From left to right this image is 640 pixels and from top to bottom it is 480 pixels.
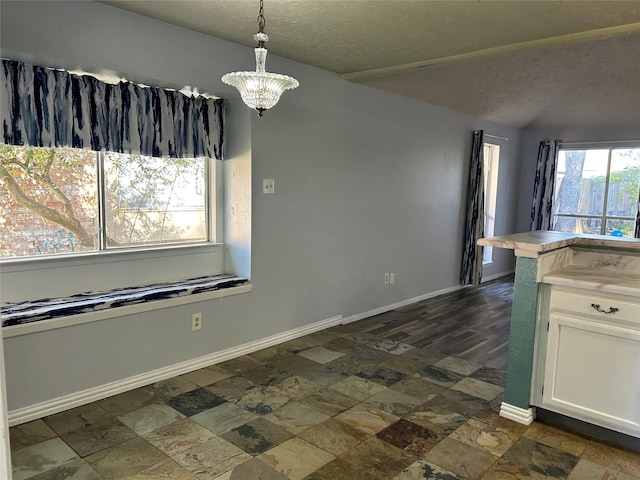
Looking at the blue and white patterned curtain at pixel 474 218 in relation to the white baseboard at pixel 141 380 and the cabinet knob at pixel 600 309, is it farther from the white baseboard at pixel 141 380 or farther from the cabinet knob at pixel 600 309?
the cabinet knob at pixel 600 309

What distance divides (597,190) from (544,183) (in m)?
0.68

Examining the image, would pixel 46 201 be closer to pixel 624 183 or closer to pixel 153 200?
pixel 153 200

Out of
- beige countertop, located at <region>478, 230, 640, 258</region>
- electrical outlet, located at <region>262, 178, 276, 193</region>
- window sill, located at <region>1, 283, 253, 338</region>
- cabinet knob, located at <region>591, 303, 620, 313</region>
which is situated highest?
electrical outlet, located at <region>262, 178, 276, 193</region>

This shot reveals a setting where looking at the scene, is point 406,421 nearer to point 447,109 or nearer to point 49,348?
point 49,348

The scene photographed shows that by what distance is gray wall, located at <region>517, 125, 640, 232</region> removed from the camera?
20.4 ft

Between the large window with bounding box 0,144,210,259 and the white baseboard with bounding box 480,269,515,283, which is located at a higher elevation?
the large window with bounding box 0,144,210,259

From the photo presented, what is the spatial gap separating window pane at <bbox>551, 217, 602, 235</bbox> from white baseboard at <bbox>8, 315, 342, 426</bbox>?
4598 millimetres

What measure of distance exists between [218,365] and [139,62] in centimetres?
206

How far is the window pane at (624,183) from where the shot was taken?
6.14 metres

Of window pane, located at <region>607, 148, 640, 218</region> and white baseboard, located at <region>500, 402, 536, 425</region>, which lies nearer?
white baseboard, located at <region>500, 402, 536, 425</region>

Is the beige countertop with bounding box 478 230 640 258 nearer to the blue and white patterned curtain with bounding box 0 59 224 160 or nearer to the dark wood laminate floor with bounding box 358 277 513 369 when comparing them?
the dark wood laminate floor with bounding box 358 277 513 369

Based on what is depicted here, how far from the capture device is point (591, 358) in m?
2.40

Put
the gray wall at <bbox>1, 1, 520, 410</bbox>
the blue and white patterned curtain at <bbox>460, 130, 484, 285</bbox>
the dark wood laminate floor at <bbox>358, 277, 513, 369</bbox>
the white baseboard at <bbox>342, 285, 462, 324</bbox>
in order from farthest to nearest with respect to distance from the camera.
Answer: the blue and white patterned curtain at <bbox>460, 130, 484, 285</bbox> < the white baseboard at <bbox>342, 285, 462, 324</bbox> < the dark wood laminate floor at <bbox>358, 277, 513, 369</bbox> < the gray wall at <bbox>1, 1, 520, 410</bbox>

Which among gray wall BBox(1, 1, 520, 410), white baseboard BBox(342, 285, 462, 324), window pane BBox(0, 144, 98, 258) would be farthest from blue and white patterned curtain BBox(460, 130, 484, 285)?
window pane BBox(0, 144, 98, 258)
